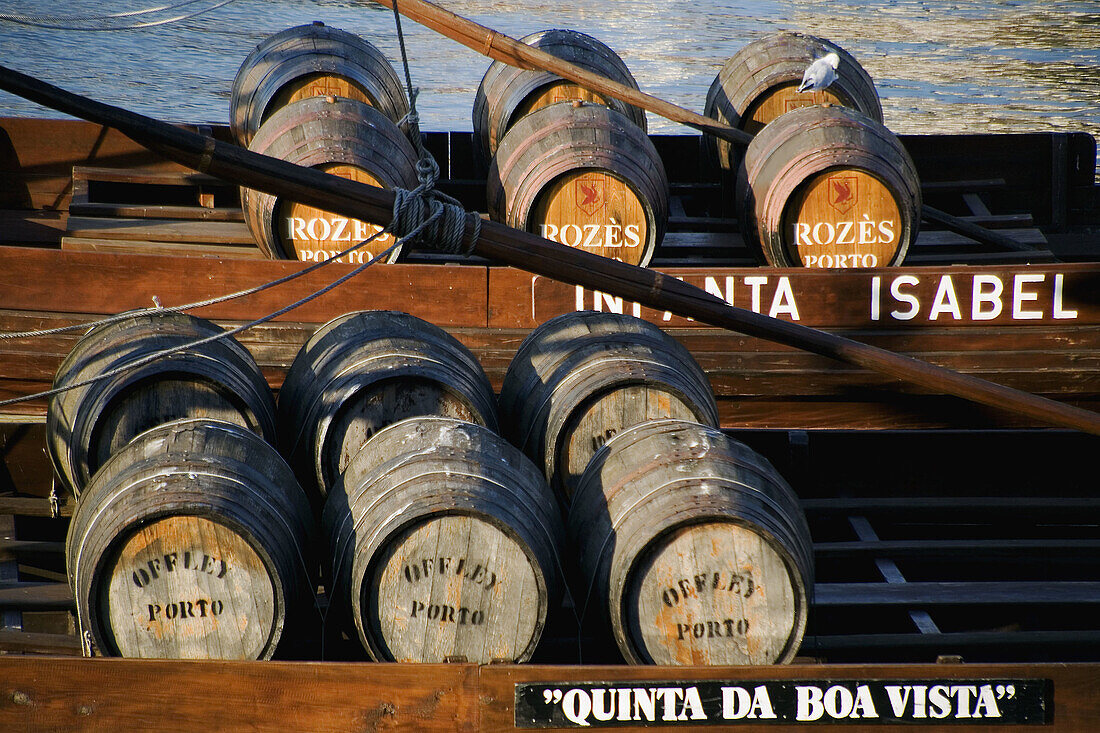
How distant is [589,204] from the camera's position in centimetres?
695

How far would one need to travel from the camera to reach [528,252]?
4625 millimetres

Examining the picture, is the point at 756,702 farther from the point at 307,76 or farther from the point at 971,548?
the point at 307,76

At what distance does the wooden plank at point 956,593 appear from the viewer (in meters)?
4.95

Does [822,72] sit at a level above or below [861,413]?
above

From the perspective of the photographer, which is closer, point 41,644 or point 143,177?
point 41,644

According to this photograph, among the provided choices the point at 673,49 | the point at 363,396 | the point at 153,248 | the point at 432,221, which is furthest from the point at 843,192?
the point at 673,49

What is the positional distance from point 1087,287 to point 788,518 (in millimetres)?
3466

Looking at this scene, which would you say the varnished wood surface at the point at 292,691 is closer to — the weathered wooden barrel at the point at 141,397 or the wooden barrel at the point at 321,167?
the weathered wooden barrel at the point at 141,397

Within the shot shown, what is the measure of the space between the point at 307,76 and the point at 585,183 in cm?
232

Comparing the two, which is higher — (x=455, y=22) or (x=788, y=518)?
(x=455, y=22)

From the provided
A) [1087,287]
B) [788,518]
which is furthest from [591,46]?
[788,518]

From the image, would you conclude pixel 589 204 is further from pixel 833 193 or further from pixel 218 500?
pixel 218 500

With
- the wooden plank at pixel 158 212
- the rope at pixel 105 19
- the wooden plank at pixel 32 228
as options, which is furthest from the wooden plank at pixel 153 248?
the rope at pixel 105 19

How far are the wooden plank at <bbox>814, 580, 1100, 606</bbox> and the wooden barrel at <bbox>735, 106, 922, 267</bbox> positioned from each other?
246 cm
